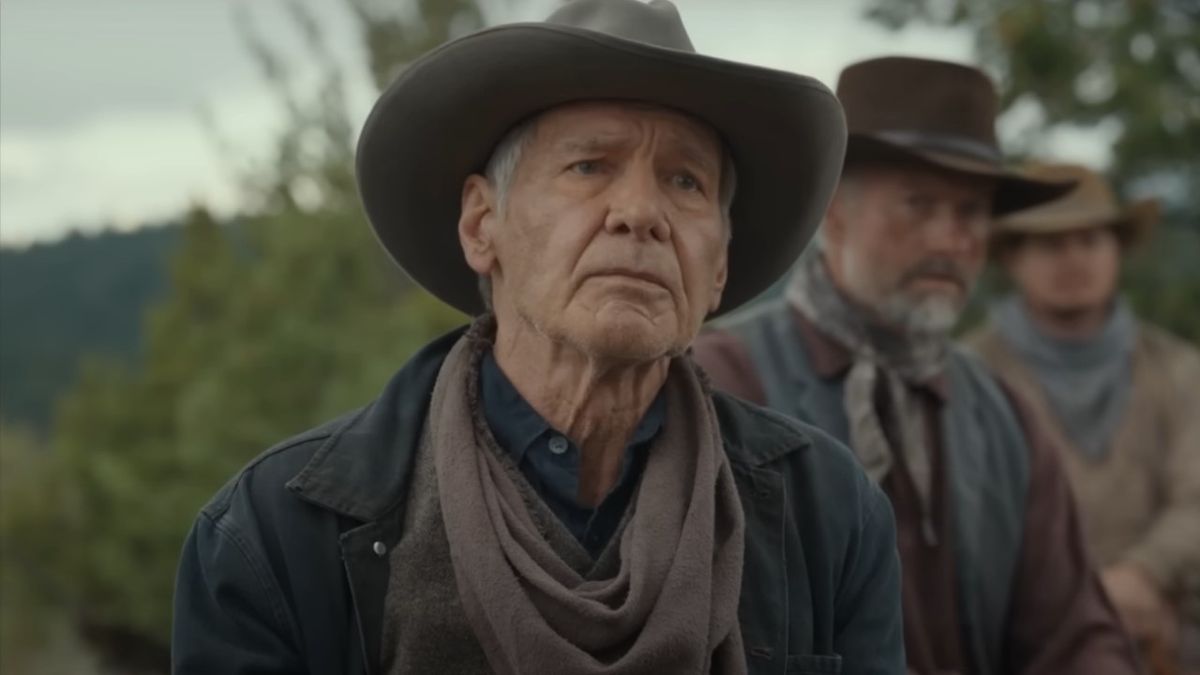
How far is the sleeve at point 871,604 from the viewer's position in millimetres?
3805

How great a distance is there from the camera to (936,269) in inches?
225

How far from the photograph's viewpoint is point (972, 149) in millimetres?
5906

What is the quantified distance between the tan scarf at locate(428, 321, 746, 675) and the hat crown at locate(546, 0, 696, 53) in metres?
0.60

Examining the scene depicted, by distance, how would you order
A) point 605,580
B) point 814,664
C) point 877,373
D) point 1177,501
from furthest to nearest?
point 1177,501 → point 877,373 → point 814,664 → point 605,580

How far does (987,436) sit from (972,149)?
79cm

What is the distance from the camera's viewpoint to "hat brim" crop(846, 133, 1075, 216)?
5.74 meters

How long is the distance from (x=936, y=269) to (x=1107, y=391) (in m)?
2.80

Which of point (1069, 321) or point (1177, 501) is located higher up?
point (1069, 321)

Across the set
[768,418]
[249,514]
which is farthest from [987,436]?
[249,514]

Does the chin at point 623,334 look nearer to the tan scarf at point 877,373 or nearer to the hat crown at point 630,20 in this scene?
the hat crown at point 630,20

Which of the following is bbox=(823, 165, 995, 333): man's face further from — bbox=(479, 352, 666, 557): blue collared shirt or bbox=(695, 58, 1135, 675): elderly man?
bbox=(479, 352, 666, 557): blue collared shirt

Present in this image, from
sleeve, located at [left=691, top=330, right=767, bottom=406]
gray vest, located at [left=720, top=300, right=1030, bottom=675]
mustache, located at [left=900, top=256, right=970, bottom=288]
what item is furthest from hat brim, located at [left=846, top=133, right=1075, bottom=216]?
sleeve, located at [left=691, top=330, right=767, bottom=406]

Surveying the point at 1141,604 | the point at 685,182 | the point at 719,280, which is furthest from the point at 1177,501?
the point at 685,182

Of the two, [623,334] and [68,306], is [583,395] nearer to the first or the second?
[623,334]
